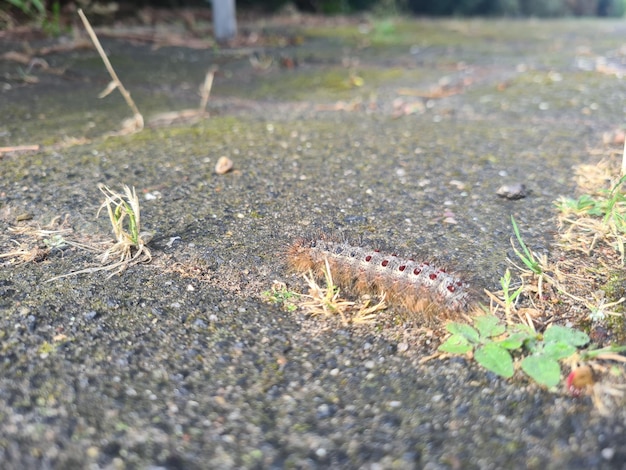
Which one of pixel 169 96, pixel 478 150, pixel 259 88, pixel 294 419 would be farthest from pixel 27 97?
pixel 294 419

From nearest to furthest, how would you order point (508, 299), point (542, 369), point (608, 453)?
point (608, 453) < point (542, 369) < point (508, 299)

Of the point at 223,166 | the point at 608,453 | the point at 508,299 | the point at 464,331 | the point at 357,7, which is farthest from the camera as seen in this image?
the point at 357,7

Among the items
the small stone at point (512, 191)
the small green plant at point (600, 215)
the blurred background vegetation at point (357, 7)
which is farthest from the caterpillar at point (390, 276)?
the blurred background vegetation at point (357, 7)

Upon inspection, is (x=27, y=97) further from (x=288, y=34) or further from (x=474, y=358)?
(x=288, y=34)

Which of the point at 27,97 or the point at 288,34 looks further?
the point at 288,34

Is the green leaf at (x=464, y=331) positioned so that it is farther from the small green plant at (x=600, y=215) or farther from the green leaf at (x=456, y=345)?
the small green plant at (x=600, y=215)

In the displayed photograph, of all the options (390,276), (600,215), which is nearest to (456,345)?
(390,276)

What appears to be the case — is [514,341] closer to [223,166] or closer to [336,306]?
[336,306]
